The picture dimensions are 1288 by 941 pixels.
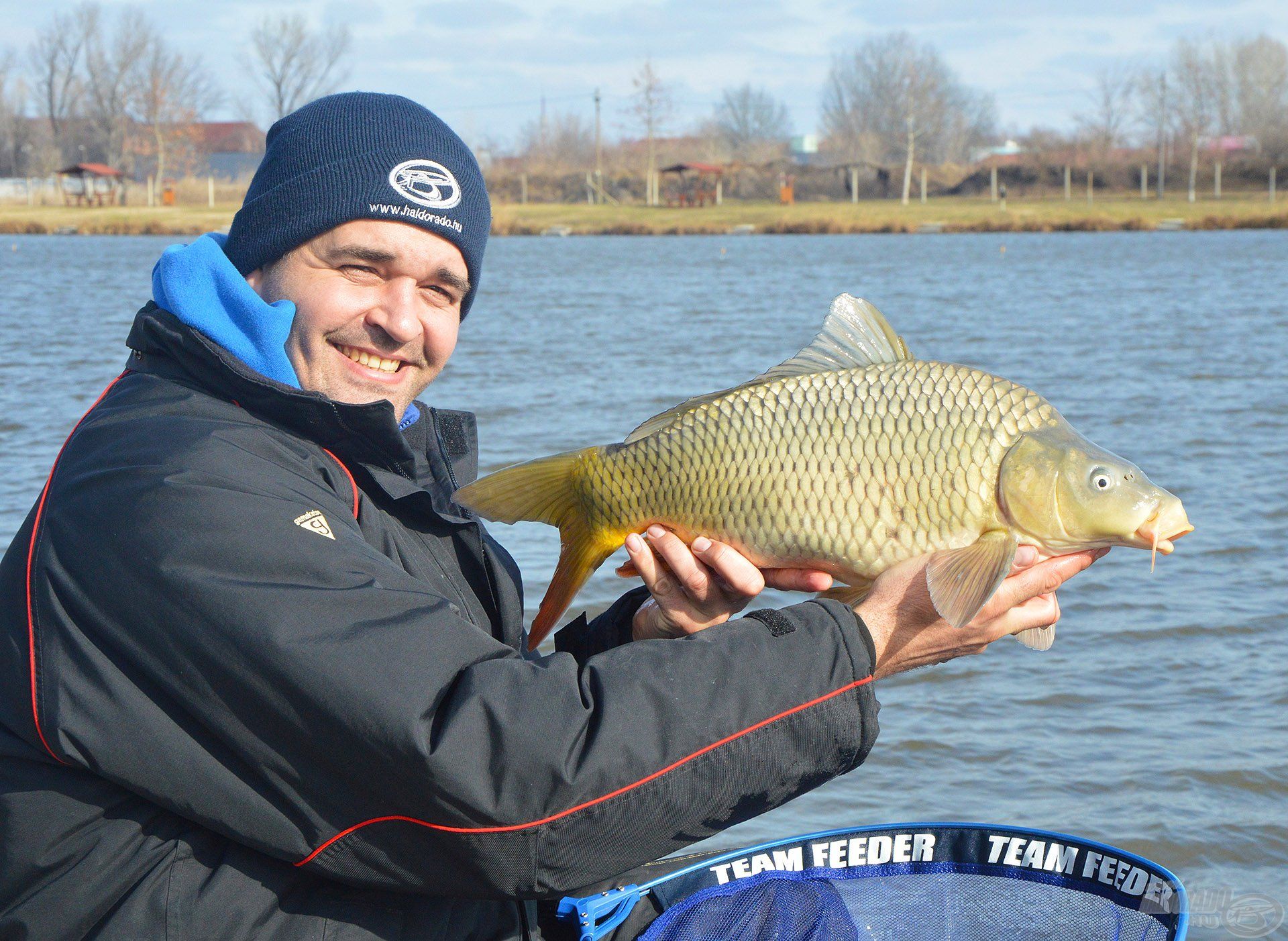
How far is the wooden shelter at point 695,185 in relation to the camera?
53406mm

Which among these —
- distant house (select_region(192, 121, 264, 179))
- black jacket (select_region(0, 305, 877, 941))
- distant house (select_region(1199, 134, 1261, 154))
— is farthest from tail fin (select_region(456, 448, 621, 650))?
distant house (select_region(192, 121, 264, 179))

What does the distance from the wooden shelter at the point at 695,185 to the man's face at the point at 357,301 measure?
51436mm

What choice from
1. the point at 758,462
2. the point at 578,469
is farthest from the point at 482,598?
the point at 758,462

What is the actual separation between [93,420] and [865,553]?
1.00m

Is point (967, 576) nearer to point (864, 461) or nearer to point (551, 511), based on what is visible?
point (864, 461)

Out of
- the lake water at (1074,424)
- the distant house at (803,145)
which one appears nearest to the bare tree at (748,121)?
the distant house at (803,145)

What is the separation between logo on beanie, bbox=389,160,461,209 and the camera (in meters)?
2.01

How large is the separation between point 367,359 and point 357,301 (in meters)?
0.10

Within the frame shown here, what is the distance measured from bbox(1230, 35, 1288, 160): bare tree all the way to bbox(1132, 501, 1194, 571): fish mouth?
65273 millimetres

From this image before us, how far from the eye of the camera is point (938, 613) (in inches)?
63.8

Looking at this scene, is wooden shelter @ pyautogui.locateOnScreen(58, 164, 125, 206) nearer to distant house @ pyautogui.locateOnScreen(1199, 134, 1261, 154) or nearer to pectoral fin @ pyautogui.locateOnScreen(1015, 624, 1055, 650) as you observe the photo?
distant house @ pyautogui.locateOnScreen(1199, 134, 1261, 154)

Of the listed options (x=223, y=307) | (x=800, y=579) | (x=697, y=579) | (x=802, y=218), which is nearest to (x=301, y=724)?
(x=223, y=307)

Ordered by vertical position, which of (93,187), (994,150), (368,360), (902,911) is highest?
(994,150)

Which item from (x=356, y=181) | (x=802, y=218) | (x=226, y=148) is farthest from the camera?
(x=226, y=148)
